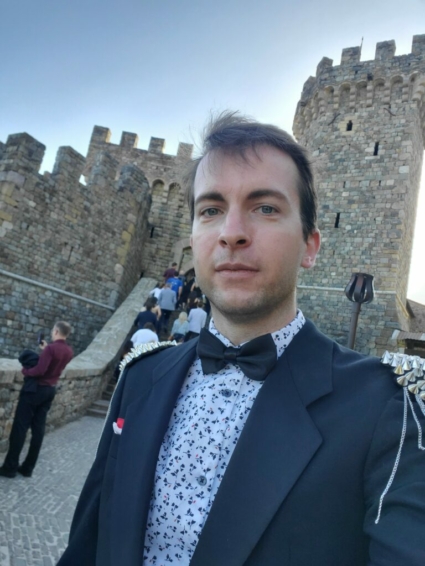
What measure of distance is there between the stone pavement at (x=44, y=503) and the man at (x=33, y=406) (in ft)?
0.56

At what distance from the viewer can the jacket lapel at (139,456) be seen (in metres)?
1.06

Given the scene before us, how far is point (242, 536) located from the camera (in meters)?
0.88

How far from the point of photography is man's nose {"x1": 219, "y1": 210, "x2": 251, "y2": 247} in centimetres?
113

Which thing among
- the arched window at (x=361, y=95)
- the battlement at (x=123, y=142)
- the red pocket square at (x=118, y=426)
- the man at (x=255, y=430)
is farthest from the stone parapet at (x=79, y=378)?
the arched window at (x=361, y=95)

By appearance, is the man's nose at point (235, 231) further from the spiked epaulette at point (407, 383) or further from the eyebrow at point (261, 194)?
the spiked epaulette at point (407, 383)

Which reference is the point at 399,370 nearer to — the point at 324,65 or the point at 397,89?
the point at 397,89

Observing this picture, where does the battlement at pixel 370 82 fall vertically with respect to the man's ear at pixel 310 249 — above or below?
above

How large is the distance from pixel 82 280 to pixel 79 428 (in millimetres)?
5193

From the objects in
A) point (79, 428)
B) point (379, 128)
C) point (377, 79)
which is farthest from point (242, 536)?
point (377, 79)

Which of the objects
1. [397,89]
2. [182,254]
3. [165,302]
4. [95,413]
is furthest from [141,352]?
[397,89]

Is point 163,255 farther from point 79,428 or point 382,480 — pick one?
point 382,480

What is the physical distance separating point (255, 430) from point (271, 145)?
34.4 inches

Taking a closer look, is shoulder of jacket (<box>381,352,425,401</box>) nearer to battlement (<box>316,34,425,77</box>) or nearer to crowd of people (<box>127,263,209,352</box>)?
crowd of people (<box>127,263,209,352</box>)

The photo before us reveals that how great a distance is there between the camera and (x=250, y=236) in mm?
1137
